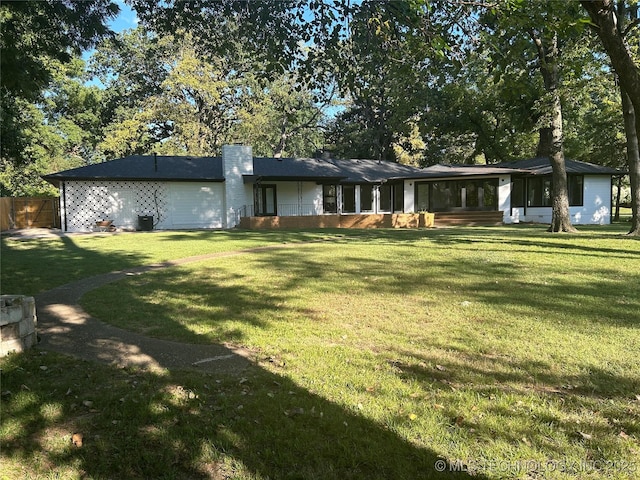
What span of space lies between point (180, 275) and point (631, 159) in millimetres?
14867

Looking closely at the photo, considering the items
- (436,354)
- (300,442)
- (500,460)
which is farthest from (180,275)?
(500,460)

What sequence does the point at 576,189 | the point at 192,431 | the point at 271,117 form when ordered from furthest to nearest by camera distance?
1. the point at 271,117
2. the point at 576,189
3. the point at 192,431

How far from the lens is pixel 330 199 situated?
2736 centimetres

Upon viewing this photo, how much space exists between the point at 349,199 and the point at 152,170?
38.5 ft

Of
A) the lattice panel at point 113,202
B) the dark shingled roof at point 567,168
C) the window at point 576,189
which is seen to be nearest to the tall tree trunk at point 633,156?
the dark shingled roof at point 567,168

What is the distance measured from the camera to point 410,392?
3258mm

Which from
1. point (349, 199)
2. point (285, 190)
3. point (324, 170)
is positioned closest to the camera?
point (285, 190)

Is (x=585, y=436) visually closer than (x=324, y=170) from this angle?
Yes

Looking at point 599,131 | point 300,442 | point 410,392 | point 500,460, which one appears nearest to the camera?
point 500,460

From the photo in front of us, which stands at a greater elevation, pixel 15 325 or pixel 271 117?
pixel 271 117

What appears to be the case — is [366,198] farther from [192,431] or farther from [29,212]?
[192,431]

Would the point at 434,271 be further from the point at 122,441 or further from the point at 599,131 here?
the point at 599,131

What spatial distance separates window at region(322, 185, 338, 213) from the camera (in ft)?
89.3

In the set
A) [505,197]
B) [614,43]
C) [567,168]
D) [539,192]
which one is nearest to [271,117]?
[505,197]
